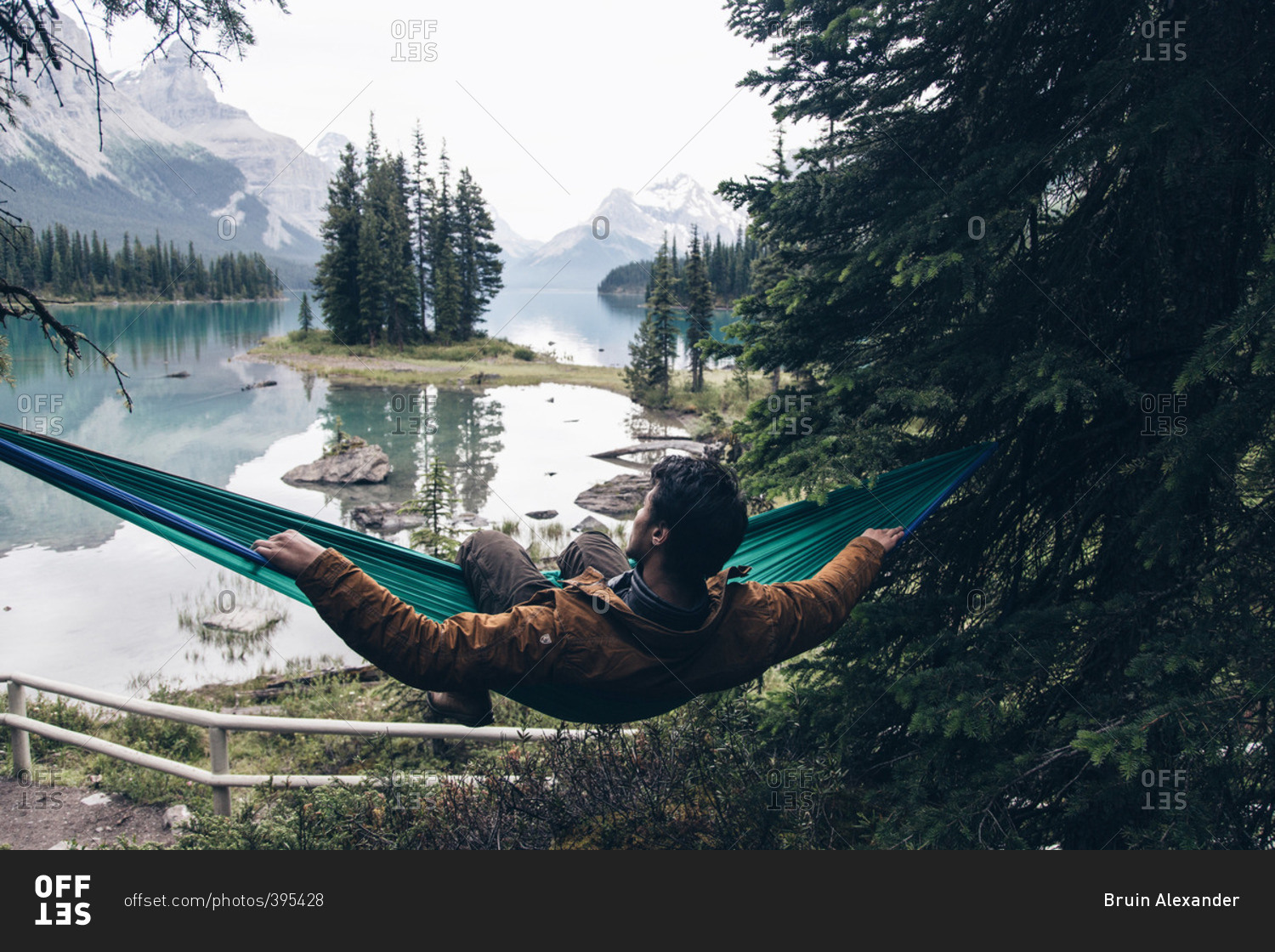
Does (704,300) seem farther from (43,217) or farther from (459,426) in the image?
(43,217)

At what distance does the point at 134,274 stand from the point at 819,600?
237 feet

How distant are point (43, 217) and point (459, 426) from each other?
154 metres

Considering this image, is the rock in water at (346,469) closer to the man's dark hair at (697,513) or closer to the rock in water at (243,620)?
the rock in water at (243,620)

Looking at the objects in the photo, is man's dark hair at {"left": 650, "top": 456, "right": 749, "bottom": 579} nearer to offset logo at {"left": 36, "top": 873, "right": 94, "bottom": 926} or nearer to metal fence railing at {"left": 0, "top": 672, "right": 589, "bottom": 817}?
metal fence railing at {"left": 0, "top": 672, "right": 589, "bottom": 817}

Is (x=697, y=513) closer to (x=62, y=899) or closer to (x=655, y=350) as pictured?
(x=62, y=899)

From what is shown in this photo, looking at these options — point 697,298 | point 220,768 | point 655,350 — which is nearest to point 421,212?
point 697,298

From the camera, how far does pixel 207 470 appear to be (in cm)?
1655

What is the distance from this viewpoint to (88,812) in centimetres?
452

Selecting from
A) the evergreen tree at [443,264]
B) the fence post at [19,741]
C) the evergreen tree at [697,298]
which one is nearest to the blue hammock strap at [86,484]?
the fence post at [19,741]

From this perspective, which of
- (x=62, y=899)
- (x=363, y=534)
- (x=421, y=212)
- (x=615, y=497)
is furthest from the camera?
(x=421, y=212)

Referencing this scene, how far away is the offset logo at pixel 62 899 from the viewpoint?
8.41 ft

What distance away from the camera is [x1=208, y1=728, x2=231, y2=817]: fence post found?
3957mm

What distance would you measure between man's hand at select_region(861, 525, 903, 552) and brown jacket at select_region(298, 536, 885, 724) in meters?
0.29

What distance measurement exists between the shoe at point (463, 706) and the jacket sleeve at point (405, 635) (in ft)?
1.38
